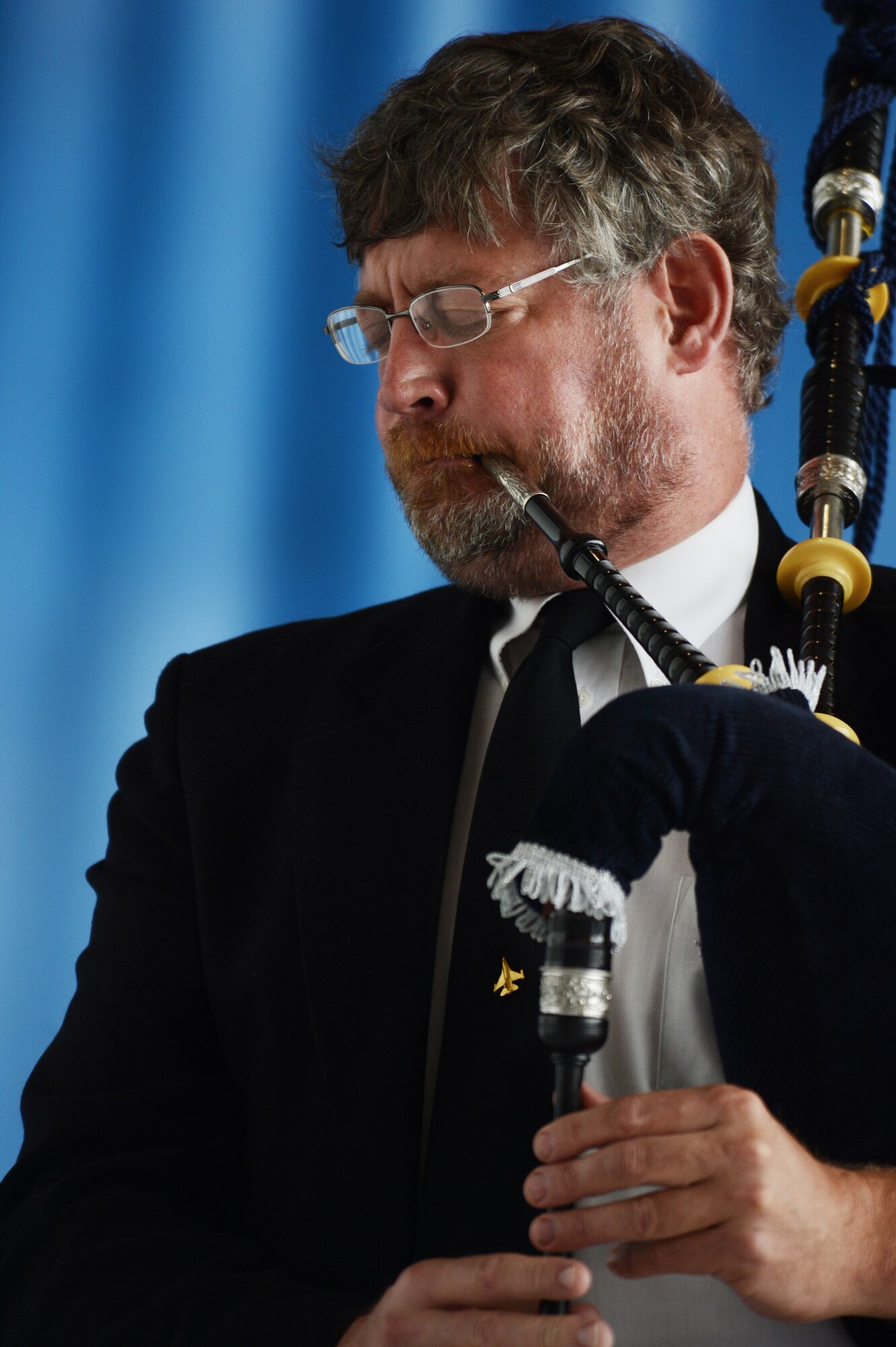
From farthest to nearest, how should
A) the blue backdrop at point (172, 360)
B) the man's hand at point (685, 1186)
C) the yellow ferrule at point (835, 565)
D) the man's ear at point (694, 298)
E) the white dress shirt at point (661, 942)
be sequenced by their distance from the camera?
the blue backdrop at point (172, 360) → the man's ear at point (694, 298) → the yellow ferrule at point (835, 565) → the white dress shirt at point (661, 942) → the man's hand at point (685, 1186)

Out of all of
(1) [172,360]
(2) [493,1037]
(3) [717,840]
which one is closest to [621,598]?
(3) [717,840]

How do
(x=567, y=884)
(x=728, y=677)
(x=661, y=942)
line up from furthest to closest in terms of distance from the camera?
(x=661, y=942) → (x=728, y=677) → (x=567, y=884)

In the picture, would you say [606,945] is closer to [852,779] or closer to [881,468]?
[852,779]

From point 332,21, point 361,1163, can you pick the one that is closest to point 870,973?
point 361,1163

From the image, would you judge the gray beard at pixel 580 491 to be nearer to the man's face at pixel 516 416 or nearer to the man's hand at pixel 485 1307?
the man's face at pixel 516 416

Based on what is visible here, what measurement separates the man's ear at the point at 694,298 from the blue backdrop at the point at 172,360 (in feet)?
1.25

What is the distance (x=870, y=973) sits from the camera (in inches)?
30.1

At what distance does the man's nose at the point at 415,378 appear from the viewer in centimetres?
126

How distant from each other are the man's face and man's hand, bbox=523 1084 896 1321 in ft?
2.23

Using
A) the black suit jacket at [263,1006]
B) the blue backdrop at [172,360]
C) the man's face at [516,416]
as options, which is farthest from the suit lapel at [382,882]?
the blue backdrop at [172,360]

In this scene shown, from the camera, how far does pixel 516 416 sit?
125 cm

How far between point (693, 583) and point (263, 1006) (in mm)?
591

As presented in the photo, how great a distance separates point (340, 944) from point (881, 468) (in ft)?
2.59

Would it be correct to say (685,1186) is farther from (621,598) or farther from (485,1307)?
(621,598)
